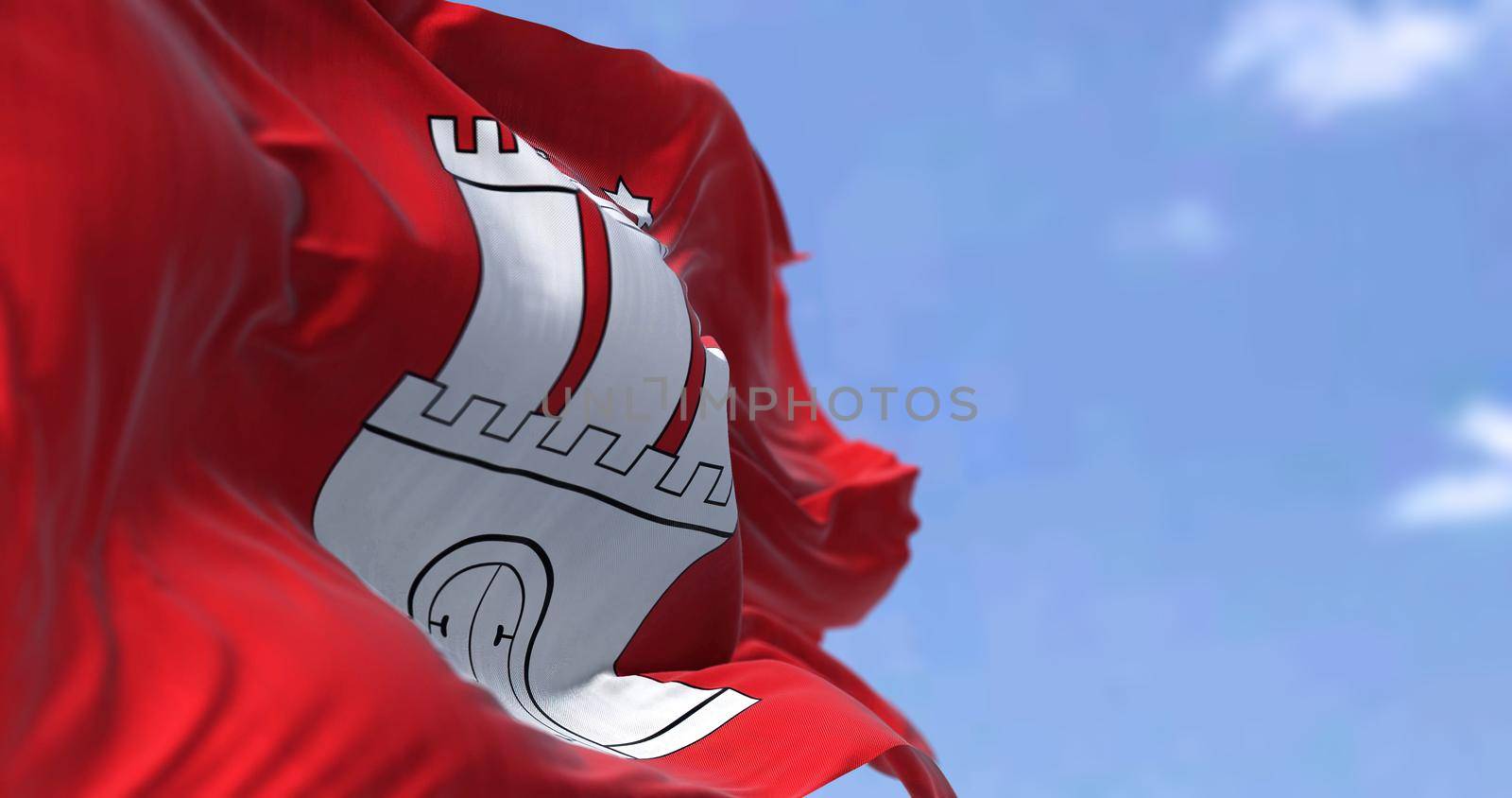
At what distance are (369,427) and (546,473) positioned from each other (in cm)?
19

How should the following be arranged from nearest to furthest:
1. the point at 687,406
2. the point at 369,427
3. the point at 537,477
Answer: the point at 369,427
the point at 537,477
the point at 687,406

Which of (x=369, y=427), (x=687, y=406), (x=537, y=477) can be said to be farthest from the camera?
(x=687, y=406)

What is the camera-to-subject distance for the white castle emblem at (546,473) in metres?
1.11

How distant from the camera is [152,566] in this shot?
2.68 feet

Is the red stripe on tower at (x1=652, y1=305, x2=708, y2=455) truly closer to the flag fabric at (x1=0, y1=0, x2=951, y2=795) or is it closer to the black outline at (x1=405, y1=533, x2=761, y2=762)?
the flag fabric at (x1=0, y1=0, x2=951, y2=795)

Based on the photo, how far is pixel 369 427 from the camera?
106cm

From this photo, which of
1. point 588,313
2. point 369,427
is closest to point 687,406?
point 588,313

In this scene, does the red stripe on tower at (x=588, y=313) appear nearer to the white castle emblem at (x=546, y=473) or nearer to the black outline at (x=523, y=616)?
the white castle emblem at (x=546, y=473)

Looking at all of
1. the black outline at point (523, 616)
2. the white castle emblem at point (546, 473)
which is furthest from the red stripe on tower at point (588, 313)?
the black outline at point (523, 616)

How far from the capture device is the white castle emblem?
1.11 meters

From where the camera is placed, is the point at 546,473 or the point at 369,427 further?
the point at 546,473

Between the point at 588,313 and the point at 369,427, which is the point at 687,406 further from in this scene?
the point at 369,427

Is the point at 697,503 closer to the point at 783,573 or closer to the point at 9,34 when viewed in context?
the point at 783,573

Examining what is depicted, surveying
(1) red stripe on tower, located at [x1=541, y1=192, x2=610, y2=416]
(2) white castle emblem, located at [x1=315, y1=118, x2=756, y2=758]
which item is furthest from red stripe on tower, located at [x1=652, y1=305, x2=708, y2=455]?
(1) red stripe on tower, located at [x1=541, y1=192, x2=610, y2=416]
